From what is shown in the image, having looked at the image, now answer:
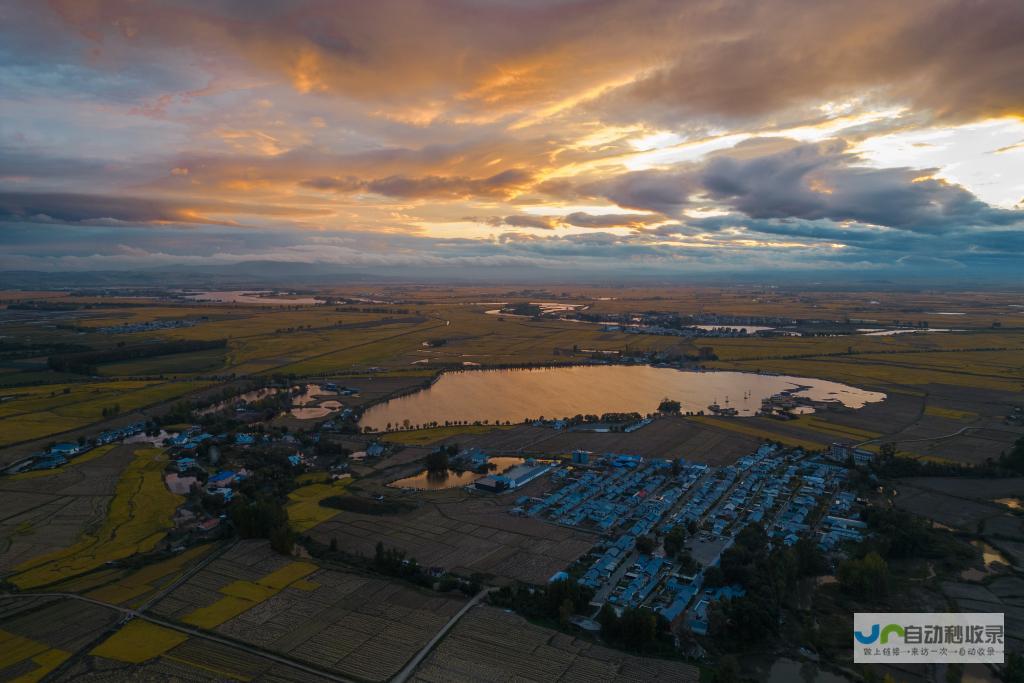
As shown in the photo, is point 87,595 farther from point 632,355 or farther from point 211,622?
point 632,355

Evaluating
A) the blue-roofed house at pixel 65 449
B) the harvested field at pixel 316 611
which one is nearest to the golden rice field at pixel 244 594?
the harvested field at pixel 316 611

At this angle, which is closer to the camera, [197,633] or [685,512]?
[197,633]

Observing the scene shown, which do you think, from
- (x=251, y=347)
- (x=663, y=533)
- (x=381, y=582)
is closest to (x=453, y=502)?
(x=381, y=582)

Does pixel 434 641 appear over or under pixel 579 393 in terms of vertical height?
under

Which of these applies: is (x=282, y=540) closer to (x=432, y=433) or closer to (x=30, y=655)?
(x=30, y=655)

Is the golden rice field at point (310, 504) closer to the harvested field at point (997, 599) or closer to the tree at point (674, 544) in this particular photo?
the tree at point (674, 544)

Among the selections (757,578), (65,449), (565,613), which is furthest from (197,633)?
(65,449)

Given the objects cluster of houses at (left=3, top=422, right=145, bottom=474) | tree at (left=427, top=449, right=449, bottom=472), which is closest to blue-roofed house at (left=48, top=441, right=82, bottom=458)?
cluster of houses at (left=3, top=422, right=145, bottom=474)
